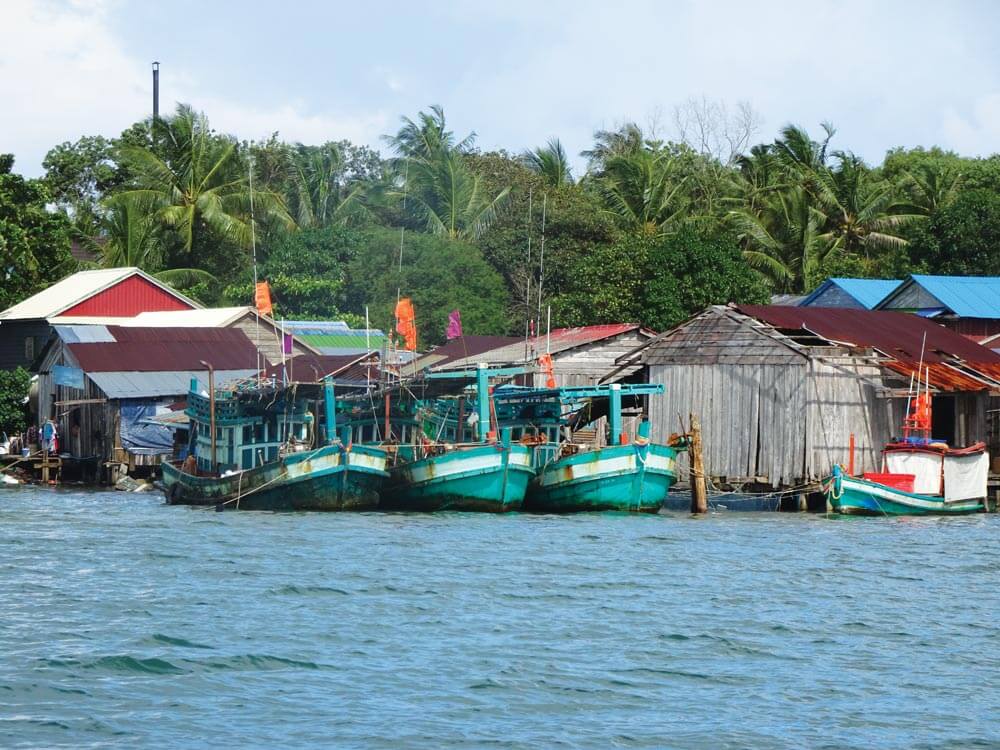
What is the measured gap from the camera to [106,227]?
64.4 m

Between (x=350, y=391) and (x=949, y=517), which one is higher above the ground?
(x=350, y=391)

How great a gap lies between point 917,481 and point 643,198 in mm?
30004

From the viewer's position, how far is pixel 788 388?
3691 centimetres

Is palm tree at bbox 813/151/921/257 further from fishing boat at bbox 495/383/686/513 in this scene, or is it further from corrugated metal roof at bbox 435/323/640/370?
fishing boat at bbox 495/383/686/513

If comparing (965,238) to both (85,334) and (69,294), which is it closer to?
(85,334)

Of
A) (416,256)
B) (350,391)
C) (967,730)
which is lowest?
(967,730)

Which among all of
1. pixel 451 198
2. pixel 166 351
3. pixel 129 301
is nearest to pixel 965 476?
pixel 166 351

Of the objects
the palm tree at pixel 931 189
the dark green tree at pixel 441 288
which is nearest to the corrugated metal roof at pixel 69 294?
the dark green tree at pixel 441 288

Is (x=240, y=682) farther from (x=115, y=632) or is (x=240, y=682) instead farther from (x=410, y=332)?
(x=410, y=332)

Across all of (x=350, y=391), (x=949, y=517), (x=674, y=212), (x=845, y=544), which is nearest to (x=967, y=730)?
(x=845, y=544)

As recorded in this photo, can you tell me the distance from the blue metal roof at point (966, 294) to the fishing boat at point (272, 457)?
20.6m

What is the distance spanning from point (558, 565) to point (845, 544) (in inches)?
266

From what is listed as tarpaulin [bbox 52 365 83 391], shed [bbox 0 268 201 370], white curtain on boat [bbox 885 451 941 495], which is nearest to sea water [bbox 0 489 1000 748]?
white curtain on boat [bbox 885 451 941 495]

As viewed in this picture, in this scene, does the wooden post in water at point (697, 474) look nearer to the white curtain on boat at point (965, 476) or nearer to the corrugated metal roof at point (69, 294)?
the white curtain on boat at point (965, 476)
